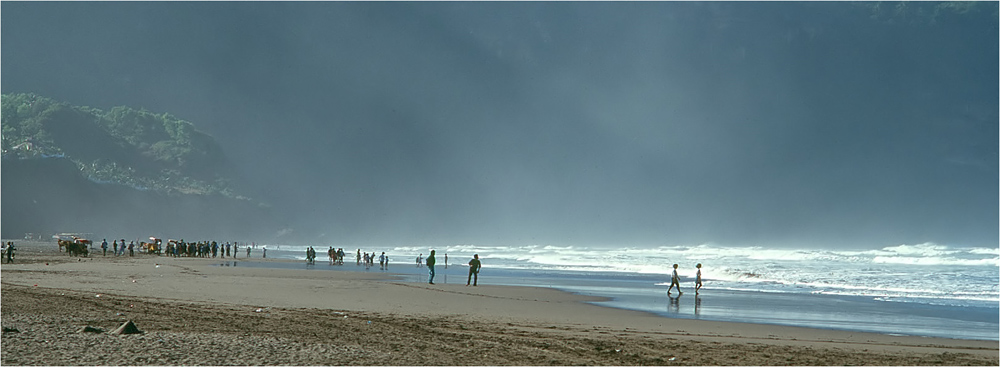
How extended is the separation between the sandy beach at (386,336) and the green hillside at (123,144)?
142018mm

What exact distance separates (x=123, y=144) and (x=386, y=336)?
174m

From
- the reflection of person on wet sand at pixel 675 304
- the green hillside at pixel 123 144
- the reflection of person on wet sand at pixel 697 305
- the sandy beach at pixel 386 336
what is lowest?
the reflection of person on wet sand at pixel 675 304

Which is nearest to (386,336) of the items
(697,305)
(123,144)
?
(697,305)

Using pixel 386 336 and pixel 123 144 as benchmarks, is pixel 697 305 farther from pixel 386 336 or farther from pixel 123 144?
pixel 123 144

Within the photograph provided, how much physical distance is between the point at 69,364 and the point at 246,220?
159388mm

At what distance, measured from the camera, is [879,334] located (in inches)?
598

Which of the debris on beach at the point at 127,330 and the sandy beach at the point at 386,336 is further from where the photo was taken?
the debris on beach at the point at 127,330

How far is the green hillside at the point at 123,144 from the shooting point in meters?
153

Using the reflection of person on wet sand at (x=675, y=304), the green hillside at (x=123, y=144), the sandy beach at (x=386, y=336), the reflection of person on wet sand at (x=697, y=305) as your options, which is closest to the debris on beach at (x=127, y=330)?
the sandy beach at (x=386, y=336)

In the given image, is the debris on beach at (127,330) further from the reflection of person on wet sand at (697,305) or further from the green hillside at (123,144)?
the green hillside at (123,144)

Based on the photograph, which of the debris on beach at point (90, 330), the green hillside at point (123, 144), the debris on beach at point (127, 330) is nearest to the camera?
the debris on beach at point (127, 330)

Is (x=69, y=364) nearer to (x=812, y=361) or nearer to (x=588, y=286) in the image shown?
(x=812, y=361)

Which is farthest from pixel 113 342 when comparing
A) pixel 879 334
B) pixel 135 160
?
pixel 135 160

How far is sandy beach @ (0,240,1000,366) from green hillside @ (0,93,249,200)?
142018mm
